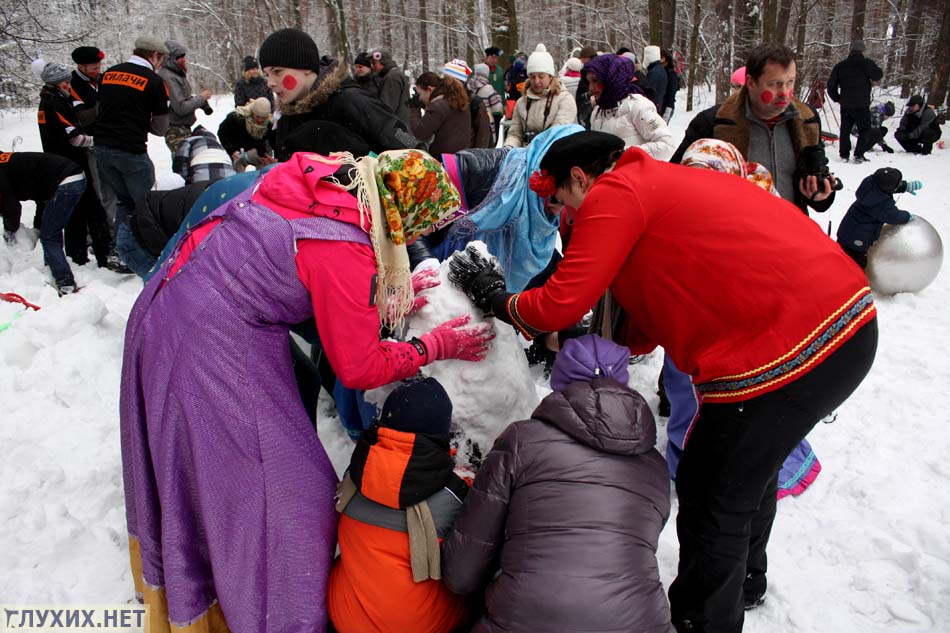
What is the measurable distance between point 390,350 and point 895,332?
11.9 ft

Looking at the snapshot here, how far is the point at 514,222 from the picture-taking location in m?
2.85

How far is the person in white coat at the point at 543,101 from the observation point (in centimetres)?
500

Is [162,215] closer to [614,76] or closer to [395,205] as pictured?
[395,205]

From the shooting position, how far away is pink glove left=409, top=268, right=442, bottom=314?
225cm

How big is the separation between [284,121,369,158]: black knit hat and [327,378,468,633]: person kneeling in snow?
61.2 inches

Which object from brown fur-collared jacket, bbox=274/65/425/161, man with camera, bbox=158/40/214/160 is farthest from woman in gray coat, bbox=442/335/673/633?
man with camera, bbox=158/40/214/160

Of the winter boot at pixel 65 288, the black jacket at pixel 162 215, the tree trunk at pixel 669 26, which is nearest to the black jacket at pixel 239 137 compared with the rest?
the winter boot at pixel 65 288

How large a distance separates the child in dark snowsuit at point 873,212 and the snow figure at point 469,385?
3.32 meters

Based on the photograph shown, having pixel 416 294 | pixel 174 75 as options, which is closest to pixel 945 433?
pixel 416 294

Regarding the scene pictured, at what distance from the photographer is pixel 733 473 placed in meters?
1.65

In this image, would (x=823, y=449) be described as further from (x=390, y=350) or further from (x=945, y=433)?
(x=390, y=350)

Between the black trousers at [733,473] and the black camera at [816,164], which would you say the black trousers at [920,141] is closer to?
the black camera at [816,164]

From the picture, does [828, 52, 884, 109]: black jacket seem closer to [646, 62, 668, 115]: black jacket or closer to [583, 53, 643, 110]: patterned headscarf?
[646, 62, 668, 115]: black jacket

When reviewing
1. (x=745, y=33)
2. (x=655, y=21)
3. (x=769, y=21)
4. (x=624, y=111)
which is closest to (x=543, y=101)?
(x=624, y=111)
